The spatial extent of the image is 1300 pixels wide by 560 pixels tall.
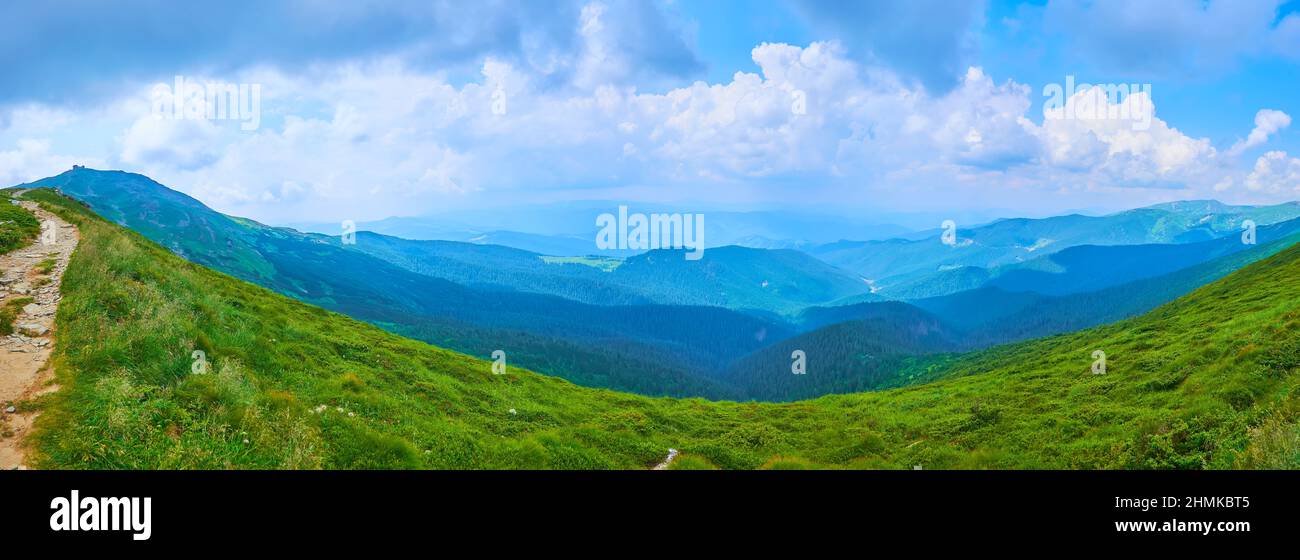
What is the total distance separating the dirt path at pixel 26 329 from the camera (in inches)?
503

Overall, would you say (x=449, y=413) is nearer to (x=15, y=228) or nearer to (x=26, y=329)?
(x=26, y=329)

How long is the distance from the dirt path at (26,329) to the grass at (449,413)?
1.53 feet

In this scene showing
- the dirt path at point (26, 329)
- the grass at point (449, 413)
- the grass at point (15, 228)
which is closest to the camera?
the dirt path at point (26, 329)

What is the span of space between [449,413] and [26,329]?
14.6 meters

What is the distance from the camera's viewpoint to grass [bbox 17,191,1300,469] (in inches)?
545

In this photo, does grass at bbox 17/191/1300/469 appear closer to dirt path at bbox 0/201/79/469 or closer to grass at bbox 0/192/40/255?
dirt path at bbox 0/201/79/469

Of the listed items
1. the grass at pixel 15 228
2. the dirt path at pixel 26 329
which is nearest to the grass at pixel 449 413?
the dirt path at pixel 26 329

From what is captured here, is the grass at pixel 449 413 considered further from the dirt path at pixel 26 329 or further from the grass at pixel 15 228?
the grass at pixel 15 228

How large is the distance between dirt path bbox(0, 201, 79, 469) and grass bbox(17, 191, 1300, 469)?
0.47 m

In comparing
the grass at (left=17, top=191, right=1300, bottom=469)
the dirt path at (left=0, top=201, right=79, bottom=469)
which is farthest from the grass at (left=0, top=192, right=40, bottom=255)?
the grass at (left=17, top=191, right=1300, bottom=469)

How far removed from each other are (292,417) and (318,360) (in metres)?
12.8
